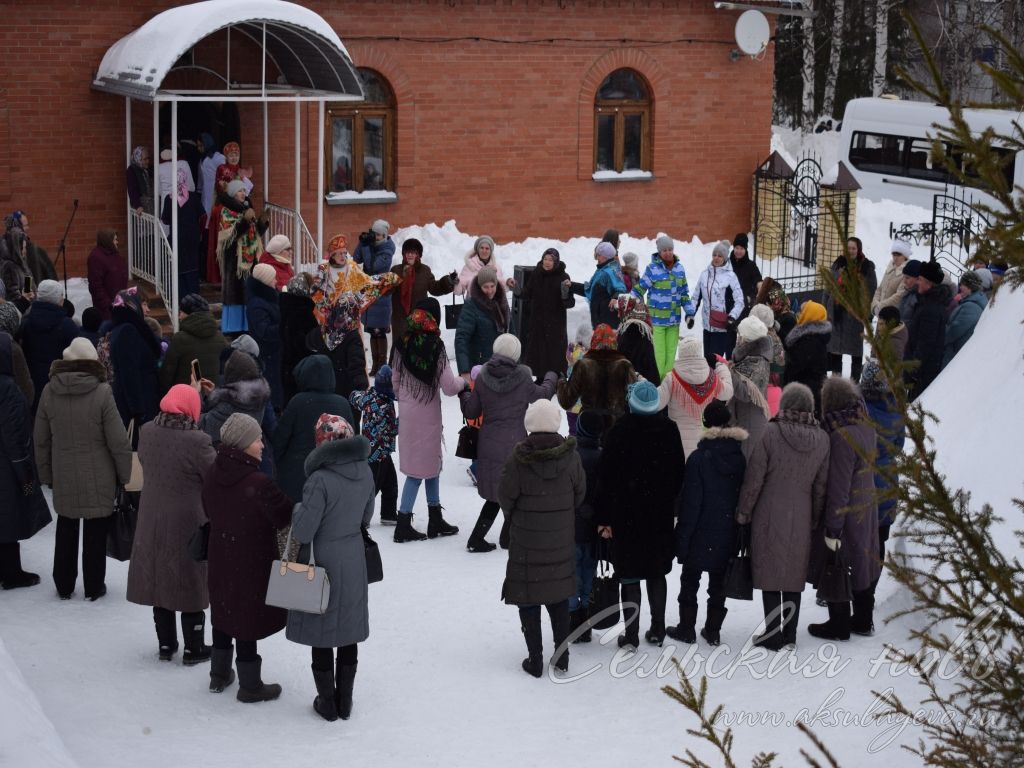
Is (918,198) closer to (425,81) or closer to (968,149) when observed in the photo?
(425,81)

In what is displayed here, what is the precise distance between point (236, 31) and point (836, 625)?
434 inches

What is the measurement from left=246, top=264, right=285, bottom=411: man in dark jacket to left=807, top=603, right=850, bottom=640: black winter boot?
470cm

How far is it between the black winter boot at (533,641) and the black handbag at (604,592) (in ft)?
1.29

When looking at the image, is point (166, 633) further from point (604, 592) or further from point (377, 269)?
point (377, 269)

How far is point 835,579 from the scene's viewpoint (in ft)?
23.6

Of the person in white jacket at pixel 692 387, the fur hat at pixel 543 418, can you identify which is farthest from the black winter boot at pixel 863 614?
the fur hat at pixel 543 418

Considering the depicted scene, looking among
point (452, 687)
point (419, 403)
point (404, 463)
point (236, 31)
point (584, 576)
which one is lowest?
point (452, 687)

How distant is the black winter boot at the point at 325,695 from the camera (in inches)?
258

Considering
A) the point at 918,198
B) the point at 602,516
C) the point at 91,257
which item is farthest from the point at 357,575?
the point at 918,198

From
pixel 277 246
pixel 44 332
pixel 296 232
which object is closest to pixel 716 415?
pixel 44 332

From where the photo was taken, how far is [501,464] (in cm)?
→ 881

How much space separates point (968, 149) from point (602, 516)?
423cm

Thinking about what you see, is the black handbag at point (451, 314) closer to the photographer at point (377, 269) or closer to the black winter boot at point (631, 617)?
the photographer at point (377, 269)

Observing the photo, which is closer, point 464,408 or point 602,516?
Answer: point 602,516
